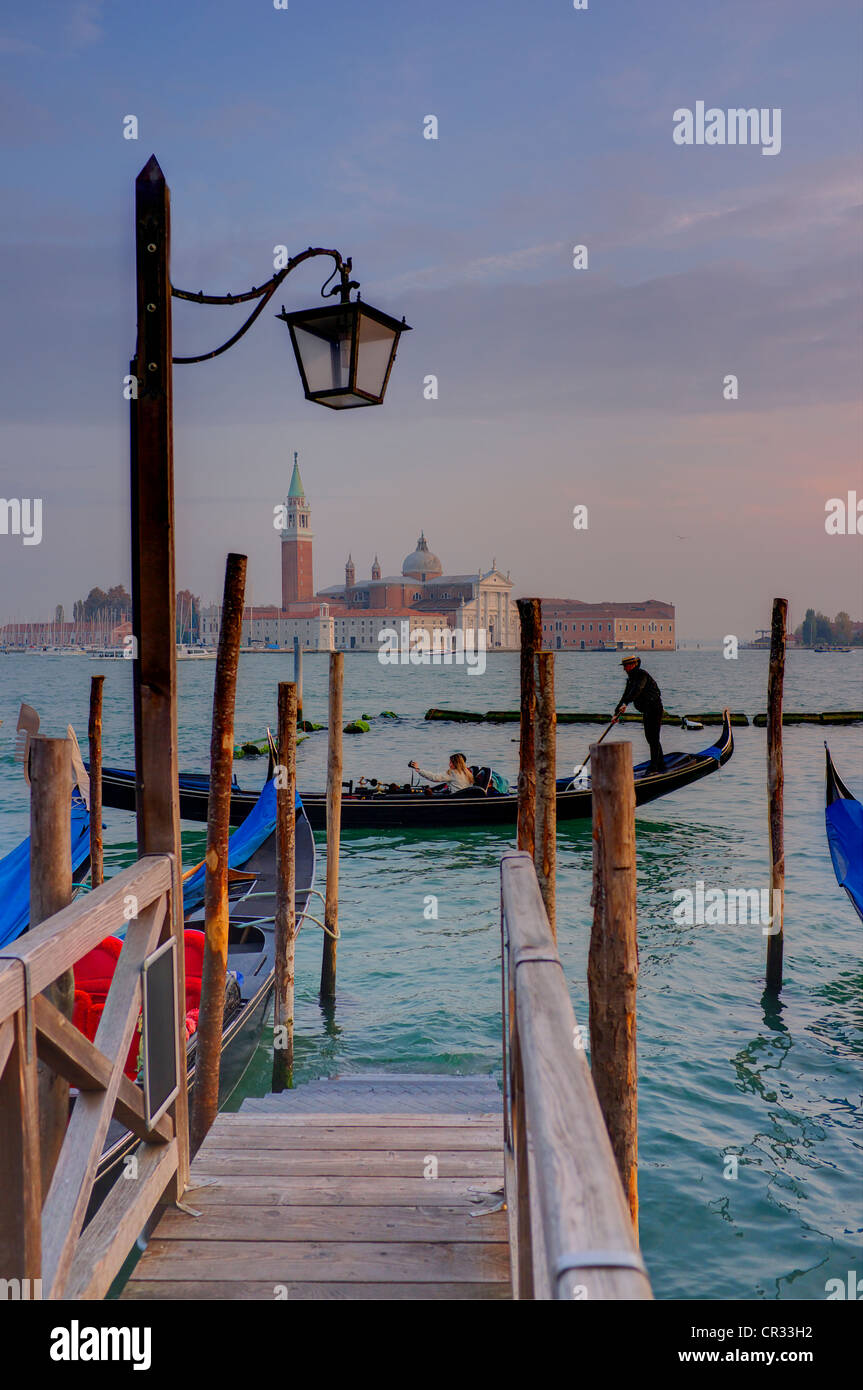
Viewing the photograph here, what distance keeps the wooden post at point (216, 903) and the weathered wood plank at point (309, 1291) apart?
1.28 m

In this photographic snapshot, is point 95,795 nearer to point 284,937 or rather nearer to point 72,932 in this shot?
point 284,937

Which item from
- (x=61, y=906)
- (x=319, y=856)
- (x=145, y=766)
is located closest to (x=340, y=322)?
(x=145, y=766)

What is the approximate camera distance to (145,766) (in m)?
2.13

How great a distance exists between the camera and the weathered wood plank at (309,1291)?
177cm

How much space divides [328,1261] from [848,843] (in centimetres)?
454

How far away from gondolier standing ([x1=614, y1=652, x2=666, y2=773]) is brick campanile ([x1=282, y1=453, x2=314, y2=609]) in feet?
252

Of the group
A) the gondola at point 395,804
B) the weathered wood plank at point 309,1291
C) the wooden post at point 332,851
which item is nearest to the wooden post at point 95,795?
the wooden post at point 332,851

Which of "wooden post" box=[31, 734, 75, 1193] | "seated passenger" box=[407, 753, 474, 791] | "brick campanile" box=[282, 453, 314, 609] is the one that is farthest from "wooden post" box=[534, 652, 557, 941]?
"brick campanile" box=[282, 453, 314, 609]

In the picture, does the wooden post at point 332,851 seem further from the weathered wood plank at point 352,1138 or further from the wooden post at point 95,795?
the weathered wood plank at point 352,1138

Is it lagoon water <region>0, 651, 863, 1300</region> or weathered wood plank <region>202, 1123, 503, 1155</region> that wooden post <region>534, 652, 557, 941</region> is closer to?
lagoon water <region>0, 651, 863, 1300</region>

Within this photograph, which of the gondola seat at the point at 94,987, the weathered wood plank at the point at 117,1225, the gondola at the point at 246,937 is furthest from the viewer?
the gondola at the point at 246,937

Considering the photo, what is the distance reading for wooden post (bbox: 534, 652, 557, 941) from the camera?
14.2ft

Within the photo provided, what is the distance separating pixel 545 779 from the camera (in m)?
4.51

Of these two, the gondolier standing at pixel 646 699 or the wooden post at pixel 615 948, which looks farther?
the gondolier standing at pixel 646 699
